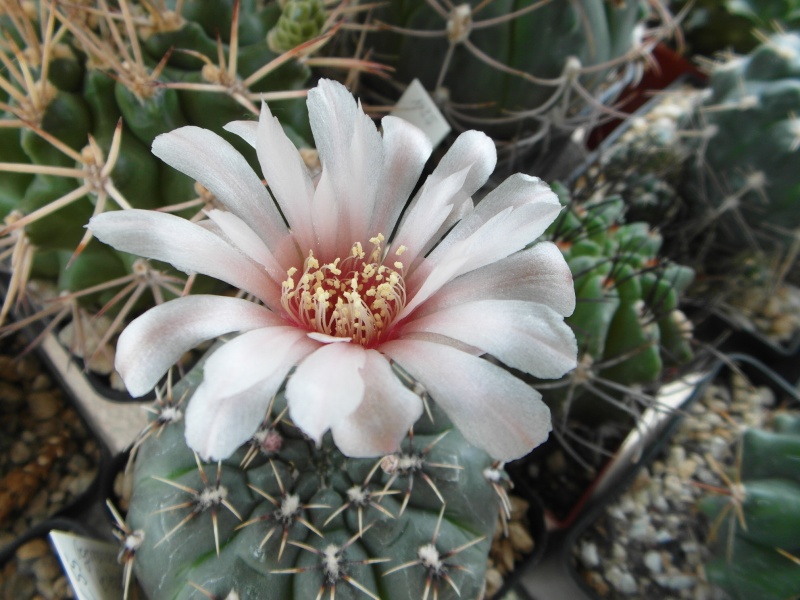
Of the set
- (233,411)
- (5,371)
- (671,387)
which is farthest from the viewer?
(671,387)

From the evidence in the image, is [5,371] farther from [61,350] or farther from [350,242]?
[350,242]

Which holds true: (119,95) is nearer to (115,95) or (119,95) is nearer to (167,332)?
(115,95)

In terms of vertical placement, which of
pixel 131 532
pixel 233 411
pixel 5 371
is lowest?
pixel 5 371

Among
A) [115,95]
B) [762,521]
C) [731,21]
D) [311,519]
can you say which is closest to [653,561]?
[762,521]

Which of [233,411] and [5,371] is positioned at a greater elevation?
[233,411]

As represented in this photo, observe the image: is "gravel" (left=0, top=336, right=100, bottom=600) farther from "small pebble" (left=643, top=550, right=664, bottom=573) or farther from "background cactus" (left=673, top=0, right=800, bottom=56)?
"background cactus" (left=673, top=0, right=800, bottom=56)

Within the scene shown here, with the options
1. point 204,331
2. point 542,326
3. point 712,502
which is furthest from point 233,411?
point 712,502

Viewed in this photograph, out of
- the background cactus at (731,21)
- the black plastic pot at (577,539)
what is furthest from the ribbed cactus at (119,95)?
the background cactus at (731,21)

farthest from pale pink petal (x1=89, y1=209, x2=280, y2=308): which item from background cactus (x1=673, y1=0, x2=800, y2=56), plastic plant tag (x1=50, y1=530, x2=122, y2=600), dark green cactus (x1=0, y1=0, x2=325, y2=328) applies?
background cactus (x1=673, y1=0, x2=800, y2=56)
